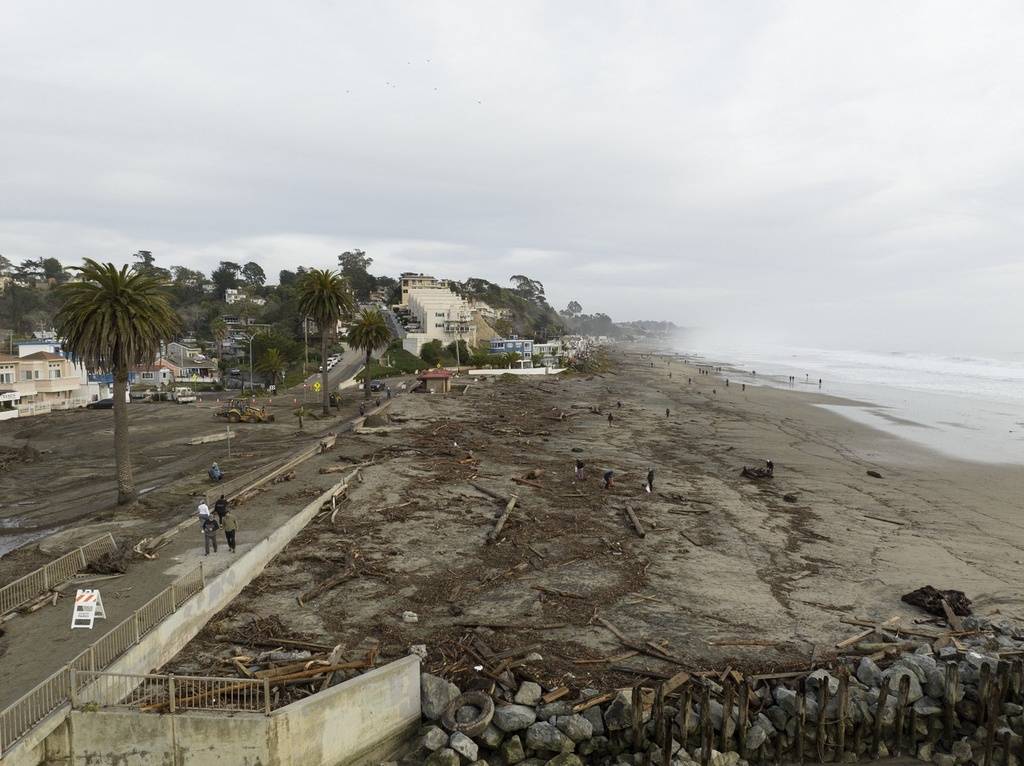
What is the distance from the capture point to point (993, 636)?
15.5 metres

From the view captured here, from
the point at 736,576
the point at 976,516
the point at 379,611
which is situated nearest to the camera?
the point at 379,611

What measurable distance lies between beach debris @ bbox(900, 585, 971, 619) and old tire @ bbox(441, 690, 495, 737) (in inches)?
529

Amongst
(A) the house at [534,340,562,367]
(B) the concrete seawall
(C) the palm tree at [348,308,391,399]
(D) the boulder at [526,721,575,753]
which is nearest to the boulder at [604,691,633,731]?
(D) the boulder at [526,721,575,753]

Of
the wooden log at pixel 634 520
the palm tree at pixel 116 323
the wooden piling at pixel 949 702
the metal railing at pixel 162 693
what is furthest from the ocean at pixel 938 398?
the palm tree at pixel 116 323

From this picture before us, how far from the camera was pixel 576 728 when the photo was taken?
1204cm

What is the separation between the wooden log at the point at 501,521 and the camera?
75.8 ft

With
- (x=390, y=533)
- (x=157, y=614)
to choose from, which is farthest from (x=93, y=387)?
(x=157, y=614)

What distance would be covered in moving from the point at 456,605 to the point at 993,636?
1436cm

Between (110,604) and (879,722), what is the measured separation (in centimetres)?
1802

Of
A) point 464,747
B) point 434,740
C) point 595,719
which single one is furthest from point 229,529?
point 595,719

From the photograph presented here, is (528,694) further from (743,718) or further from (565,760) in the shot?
(743,718)

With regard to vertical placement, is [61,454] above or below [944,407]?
below

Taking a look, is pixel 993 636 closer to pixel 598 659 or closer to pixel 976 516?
pixel 598 659

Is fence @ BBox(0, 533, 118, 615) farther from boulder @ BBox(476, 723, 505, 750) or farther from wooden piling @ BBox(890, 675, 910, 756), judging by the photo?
wooden piling @ BBox(890, 675, 910, 756)
